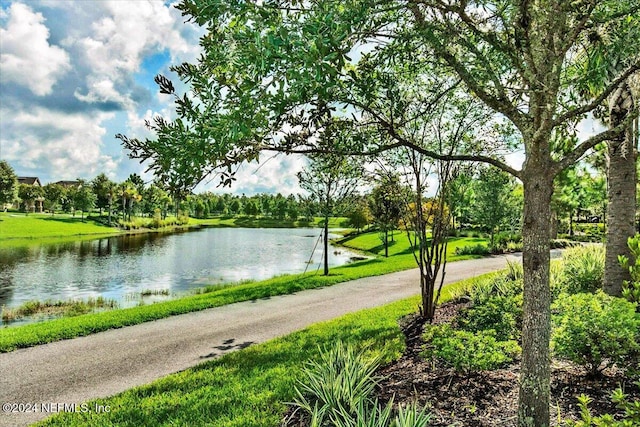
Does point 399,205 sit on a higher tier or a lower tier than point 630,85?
lower

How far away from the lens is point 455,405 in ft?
12.4

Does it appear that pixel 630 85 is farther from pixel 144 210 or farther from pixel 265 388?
pixel 144 210

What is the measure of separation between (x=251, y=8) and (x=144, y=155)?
998 mm

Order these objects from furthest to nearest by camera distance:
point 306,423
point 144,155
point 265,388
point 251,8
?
point 265,388 → point 306,423 → point 144,155 → point 251,8

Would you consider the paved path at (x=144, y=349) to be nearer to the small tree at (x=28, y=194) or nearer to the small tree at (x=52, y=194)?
the small tree at (x=52, y=194)

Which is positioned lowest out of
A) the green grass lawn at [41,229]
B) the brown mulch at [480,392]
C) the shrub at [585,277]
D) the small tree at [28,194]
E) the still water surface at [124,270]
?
the still water surface at [124,270]

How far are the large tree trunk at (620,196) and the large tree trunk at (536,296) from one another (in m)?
4.35

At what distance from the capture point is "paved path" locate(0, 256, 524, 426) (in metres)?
5.23

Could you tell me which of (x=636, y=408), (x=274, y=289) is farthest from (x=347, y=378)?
(x=274, y=289)

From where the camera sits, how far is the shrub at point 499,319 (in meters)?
5.49

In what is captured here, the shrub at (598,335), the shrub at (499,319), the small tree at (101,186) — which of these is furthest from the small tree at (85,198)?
the shrub at (598,335)

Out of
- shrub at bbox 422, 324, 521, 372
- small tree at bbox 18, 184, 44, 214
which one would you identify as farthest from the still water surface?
small tree at bbox 18, 184, 44, 214

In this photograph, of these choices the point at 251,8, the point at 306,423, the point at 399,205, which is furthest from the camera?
the point at 399,205

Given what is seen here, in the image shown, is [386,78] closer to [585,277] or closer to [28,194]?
[585,277]
